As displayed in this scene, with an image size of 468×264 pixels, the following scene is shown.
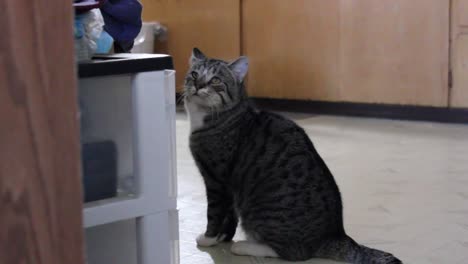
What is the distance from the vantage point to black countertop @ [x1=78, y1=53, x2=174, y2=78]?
48.6 inches

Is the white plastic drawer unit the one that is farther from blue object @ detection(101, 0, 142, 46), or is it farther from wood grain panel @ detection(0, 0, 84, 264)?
wood grain panel @ detection(0, 0, 84, 264)

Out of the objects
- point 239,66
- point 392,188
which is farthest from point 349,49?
point 239,66

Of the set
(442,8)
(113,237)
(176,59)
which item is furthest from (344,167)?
(176,59)

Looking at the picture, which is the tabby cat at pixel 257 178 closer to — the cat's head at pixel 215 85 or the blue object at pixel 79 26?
the cat's head at pixel 215 85

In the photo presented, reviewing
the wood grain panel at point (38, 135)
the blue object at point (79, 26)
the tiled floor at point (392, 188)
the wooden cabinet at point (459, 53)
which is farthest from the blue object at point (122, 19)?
the wooden cabinet at point (459, 53)

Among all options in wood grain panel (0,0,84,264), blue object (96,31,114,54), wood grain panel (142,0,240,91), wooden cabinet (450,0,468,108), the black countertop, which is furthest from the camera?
wood grain panel (142,0,240,91)

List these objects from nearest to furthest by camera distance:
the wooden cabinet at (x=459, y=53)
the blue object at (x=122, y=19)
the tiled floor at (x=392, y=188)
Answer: the blue object at (x=122, y=19) → the tiled floor at (x=392, y=188) → the wooden cabinet at (x=459, y=53)

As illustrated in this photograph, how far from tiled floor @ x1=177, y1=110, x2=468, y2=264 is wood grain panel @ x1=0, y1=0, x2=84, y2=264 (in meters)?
1.38

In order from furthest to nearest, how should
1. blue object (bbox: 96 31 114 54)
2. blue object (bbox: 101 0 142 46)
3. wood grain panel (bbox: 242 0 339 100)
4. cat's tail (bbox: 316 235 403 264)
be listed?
1. wood grain panel (bbox: 242 0 339 100)
2. cat's tail (bbox: 316 235 403 264)
3. blue object (bbox: 101 0 142 46)
4. blue object (bbox: 96 31 114 54)

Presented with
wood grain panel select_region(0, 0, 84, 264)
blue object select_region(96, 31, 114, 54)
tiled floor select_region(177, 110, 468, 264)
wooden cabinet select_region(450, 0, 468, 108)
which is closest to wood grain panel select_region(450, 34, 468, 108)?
wooden cabinet select_region(450, 0, 468, 108)

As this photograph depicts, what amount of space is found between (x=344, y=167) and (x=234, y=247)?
3.50 ft

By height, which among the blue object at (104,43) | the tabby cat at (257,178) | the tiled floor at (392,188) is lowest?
the tiled floor at (392,188)

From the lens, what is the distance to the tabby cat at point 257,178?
1922 millimetres

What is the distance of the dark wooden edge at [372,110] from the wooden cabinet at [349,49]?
0.12 feet
